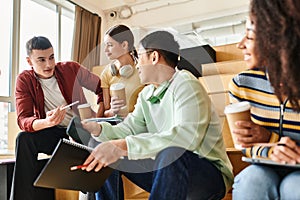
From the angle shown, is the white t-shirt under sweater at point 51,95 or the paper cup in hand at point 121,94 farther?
the white t-shirt under sweater at point 51,95

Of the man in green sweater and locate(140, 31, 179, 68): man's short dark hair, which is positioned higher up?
locate(140, 31, 179, 68): man's short dark hair

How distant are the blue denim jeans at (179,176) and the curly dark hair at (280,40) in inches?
14.6

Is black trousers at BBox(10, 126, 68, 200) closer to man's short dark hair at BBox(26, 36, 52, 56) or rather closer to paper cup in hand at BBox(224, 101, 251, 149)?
man's short dark hair at BBox(26, 36, 52, 56)

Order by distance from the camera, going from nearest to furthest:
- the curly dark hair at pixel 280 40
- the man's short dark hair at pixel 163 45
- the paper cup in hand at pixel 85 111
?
the curly dark hair at pixel 280 40
the man's short dark hair at pixel 163 45
the paper cup in hand at pixel 85 111

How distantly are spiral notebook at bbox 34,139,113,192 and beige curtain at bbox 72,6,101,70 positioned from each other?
6.71 feet

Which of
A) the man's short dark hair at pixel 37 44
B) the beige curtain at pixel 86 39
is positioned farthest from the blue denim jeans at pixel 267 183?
the beige curtain at pixel 86 39

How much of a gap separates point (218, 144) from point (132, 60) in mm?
852

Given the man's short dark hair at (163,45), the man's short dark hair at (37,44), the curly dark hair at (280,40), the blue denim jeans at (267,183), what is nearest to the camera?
the curly dark hair at (280,40)

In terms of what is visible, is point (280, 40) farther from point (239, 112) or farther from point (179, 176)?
point (179, 176)

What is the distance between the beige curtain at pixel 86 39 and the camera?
3.23 m

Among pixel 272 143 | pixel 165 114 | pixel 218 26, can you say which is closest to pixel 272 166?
pixel 272 143

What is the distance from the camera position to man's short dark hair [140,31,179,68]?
4.15ft

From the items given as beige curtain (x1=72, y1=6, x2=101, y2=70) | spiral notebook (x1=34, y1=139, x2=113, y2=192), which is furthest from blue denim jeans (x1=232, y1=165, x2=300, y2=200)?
beige curtain (x1=72, y1=6, x2=101, y2=70)

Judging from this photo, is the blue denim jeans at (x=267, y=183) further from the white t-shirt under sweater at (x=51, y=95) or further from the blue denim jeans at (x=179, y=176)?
the white t-shirt under sweater at (x=51, y=95)
